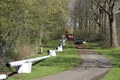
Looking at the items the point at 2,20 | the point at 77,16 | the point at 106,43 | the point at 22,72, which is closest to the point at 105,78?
the point at 22,72

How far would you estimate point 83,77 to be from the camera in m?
17.0

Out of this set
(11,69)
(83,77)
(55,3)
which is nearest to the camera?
(83,77)

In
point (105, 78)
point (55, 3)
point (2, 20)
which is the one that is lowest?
point (105, 78)

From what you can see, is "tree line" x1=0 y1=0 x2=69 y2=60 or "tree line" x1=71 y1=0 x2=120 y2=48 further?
"tree line" x1=71 y1=0 x2=120 y2=48

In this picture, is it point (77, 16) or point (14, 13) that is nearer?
point (14, 13)

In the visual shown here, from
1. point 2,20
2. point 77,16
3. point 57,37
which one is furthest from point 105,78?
point 77,16

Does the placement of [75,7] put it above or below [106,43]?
above

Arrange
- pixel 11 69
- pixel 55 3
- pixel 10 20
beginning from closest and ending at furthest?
1. pixel 11 69
2. pixel 10 20
3. pixel 55 3

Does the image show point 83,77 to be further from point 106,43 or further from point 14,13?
point 106,43

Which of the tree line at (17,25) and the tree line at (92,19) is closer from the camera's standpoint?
the tree line at (17,25)

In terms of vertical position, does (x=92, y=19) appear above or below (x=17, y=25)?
above

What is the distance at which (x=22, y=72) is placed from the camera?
17.4 m

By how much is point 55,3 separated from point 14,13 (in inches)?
757

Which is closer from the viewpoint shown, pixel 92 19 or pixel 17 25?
pixel 17 25
